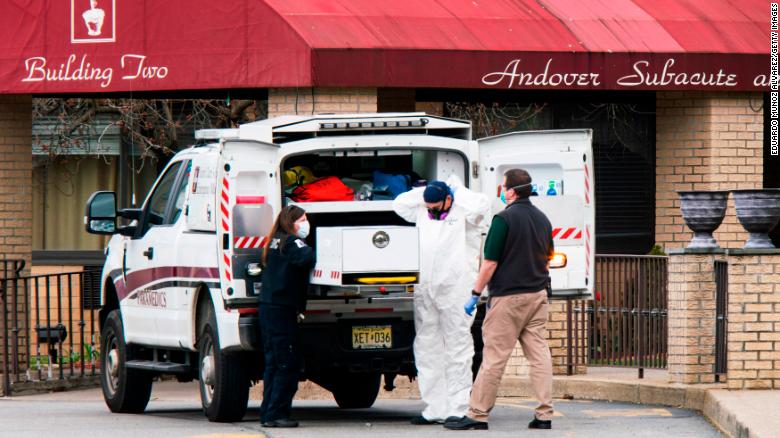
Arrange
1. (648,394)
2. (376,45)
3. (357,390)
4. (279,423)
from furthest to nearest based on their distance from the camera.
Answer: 1. (376,45)
2. (357,390)
3. (648,394)
4. (279,423)

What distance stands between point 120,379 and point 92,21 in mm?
4092

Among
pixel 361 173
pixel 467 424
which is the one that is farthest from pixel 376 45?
pixel 467 424

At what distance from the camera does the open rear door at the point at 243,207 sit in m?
11.1

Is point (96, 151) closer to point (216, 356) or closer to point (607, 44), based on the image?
point (607, 44)

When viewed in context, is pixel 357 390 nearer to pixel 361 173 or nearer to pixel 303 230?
pixel 361 173

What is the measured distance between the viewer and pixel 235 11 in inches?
592

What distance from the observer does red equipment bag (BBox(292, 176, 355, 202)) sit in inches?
457

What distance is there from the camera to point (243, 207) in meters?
11.2

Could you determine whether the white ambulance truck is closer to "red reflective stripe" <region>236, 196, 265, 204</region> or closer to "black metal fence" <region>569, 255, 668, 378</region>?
"red reflective stripe" <region>236, 196, 265, 204</region>

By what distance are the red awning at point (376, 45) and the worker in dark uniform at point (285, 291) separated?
4071 millimetres

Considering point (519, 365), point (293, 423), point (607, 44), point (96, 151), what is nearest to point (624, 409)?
point (519, 365)

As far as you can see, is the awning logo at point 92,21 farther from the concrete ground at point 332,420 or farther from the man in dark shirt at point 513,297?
the man in dark shirt at point 513,297

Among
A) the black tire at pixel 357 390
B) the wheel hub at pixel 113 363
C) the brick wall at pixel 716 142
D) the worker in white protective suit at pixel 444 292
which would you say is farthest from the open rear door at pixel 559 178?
the brick wall at pixel 716 142

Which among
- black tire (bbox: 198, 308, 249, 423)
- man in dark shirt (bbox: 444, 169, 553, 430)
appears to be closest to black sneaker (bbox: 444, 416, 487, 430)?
man in dark shirt (bbox: 444, 169, 553, 430)
